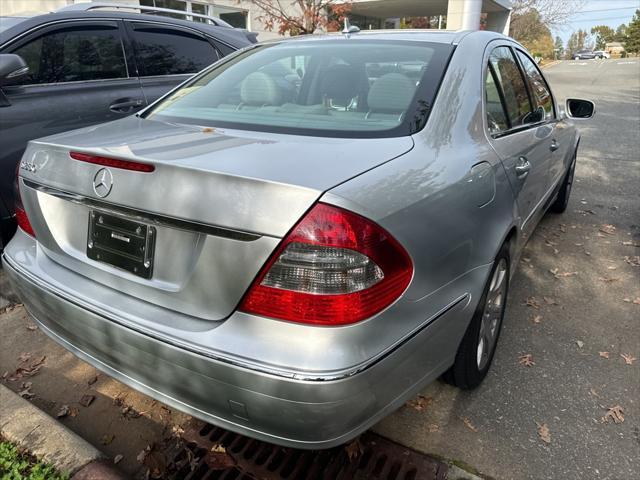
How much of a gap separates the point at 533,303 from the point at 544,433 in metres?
1.32

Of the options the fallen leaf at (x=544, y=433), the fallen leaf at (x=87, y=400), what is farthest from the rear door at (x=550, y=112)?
the fallen leaf at (x=87, y=400)

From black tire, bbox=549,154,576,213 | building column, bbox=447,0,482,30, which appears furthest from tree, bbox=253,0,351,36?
black tire, bbox=549,154,576,213

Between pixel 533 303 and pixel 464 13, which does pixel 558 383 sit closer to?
pixel 533 303

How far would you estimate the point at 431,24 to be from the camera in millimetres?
Result: 30500

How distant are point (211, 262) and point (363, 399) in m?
0.62

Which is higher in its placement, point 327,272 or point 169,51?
point 169,51

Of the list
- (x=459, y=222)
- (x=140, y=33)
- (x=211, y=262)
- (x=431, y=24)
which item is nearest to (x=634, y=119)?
(x=140, y=33)

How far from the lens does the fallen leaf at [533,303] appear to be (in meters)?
3.40

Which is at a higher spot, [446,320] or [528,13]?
[528,13]

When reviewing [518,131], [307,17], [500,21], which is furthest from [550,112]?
[500,21]

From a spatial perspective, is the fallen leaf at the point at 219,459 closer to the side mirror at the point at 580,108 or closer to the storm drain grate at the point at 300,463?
the storm drain grate at the point at 300,463

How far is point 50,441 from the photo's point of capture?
2154 millimetres

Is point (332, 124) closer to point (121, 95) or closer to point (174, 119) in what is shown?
point (174, 119)

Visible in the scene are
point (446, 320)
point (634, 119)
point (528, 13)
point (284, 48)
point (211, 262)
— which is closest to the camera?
point (211, 262)
